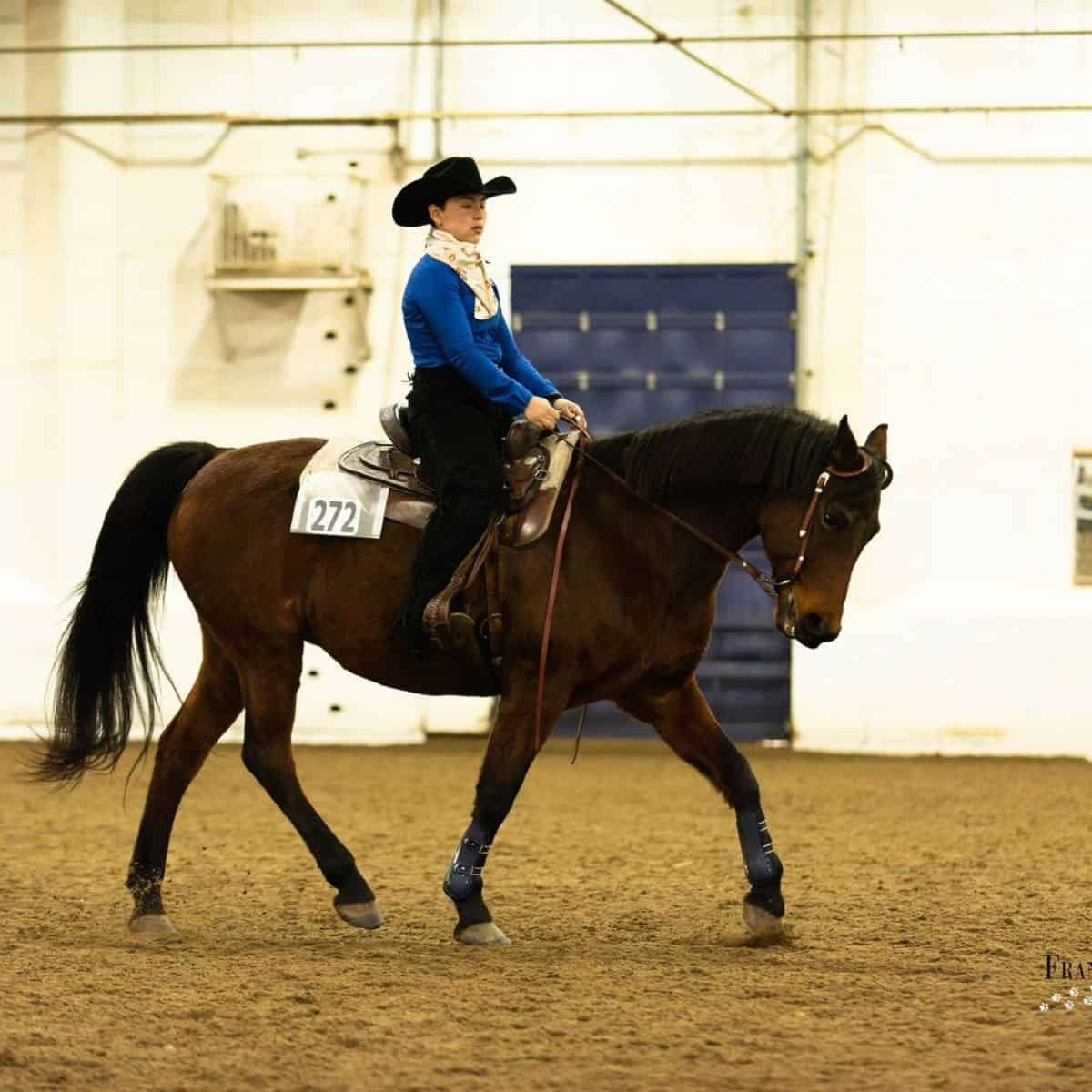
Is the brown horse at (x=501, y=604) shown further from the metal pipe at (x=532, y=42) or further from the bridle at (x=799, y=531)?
the metal pipe at (x=532, y=42)

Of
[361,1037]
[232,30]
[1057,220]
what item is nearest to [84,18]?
[232,30]

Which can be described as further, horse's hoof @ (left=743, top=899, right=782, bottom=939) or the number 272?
the number 272

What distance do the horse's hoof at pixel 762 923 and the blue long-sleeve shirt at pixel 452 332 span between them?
5.16ft

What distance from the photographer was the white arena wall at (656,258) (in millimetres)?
11172

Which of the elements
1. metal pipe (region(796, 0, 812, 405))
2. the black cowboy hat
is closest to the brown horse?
the black cowboy hat

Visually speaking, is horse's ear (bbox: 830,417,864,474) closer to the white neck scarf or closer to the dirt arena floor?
the white neck scarf

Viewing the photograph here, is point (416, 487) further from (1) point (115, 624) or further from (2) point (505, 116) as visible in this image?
(2) point (505, 116)

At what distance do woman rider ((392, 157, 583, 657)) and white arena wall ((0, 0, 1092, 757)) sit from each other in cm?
624

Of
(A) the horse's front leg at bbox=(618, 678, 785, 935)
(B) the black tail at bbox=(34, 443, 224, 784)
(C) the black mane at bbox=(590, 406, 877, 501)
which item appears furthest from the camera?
(B) the black tail at bbox=(34, 443, 224, 784)

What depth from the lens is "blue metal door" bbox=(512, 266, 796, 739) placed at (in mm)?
11391

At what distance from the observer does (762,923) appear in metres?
5.10

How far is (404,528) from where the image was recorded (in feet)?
17.3

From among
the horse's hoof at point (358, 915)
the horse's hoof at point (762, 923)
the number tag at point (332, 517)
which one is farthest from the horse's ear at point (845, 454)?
the horse's hoof at point (358, 915)

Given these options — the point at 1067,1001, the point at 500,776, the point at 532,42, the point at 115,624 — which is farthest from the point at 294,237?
the point at 1067,1001
